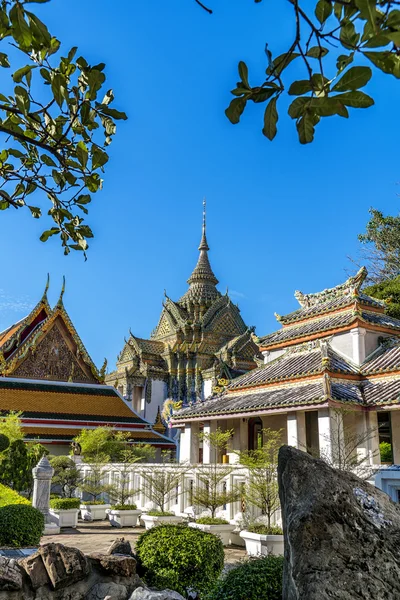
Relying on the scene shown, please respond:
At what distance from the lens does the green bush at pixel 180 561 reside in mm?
5602

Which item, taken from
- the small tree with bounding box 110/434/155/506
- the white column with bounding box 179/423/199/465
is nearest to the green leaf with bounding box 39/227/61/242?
the small tree with bounding box 110/434/155/506

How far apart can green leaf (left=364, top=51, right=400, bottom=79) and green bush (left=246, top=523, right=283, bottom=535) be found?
25.2 ft

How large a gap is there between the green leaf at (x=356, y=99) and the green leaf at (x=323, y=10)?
35 cm

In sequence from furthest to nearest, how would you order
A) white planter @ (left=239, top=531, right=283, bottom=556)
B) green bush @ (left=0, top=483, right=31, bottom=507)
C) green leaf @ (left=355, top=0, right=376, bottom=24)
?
green bush @ (left=0, top=483, right=31, bottom=507), white planter @ (left=239, top=531, right=283, bottom=556), green leaf @ (left=355, top=0, right=376, bottom=24)

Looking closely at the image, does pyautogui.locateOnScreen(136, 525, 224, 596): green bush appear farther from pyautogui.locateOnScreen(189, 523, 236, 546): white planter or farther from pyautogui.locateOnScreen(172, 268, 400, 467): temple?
pyautogui.locateOnScreen(172, 268, 400, 467): temple

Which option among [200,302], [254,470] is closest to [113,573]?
[254,470]

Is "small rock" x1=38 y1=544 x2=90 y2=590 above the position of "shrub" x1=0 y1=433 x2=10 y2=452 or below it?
below

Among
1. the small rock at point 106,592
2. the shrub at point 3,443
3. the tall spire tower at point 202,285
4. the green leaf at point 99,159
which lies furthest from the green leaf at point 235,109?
the tall spire tower at point 202,285

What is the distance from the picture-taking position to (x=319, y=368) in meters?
13.8

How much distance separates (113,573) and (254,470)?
Result: 4671 mm

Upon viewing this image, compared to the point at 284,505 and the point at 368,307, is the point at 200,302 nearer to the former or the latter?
the point at 368,307

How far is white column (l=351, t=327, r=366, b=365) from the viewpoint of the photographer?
14805 millimetres

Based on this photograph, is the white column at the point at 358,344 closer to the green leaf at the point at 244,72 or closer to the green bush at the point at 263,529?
the green bush at the point at 263,529

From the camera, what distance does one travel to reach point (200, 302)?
3994cm
